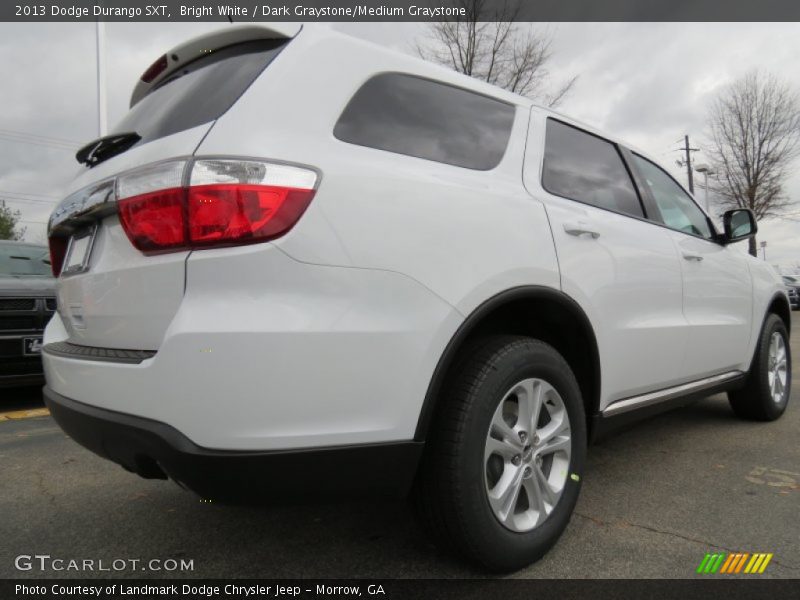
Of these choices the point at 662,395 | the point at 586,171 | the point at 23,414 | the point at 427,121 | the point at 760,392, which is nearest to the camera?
the point at 427,121

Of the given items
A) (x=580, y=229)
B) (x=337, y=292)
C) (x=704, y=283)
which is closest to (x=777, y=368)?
(x=704, y=283)

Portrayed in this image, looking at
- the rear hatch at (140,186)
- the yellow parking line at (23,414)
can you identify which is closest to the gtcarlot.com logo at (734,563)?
the rear hatch at (140,186)

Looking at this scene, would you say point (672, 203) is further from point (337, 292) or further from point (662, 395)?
point (337, 292)

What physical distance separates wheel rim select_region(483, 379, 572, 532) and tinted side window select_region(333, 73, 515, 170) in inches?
32.7

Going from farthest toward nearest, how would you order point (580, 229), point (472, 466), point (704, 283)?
1. point (704, 283)
2. point (580, 229)
3. point (472, 466)

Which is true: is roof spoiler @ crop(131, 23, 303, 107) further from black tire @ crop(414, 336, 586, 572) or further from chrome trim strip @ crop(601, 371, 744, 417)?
chrome trim strip @ crop(601, 371, 744, 417)

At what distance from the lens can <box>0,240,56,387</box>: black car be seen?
14.4 feet

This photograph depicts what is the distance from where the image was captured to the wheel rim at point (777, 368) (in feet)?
13.1

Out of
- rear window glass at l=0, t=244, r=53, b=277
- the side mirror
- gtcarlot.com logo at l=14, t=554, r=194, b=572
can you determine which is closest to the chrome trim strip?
the side mirror

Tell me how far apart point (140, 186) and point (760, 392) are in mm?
3953

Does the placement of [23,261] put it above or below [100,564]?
above

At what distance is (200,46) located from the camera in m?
2.03

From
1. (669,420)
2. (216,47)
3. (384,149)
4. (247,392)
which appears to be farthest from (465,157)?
(669,420)

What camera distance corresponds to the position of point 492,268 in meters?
1.82
